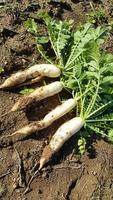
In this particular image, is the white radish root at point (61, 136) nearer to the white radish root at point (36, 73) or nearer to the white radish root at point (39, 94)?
the white radish root at point (39, 94)

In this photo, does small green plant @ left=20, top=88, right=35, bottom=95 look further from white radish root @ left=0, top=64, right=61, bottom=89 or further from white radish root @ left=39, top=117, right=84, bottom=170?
white radish root @ left=39, top=117, right=84, bottom=170

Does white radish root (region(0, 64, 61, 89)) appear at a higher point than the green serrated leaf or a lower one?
lower

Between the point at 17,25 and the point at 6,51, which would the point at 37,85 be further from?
the point at 17,25

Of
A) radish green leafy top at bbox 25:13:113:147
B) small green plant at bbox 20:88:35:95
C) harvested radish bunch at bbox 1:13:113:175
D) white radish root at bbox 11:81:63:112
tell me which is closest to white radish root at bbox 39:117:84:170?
harvested radish bunch at bbox 1:13:113:175

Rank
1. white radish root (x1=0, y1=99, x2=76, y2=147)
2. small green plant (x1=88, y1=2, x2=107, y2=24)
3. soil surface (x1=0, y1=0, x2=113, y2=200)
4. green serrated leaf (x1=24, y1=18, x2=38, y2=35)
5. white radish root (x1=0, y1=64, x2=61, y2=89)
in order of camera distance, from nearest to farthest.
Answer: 1. soil surface (x1=0, y1=0, x2=113, y2=200)
2. white radish root (x1=0, y1=99, x2=76, y2=147)
3. white radish root (x1=0, y1=64, x2=61, y2=89)
4. green serrated leaf (x1=24, y1=18, x2=38, y2=35)
5. small green plant (x1=88, y1=2, x2=107, y2=24)

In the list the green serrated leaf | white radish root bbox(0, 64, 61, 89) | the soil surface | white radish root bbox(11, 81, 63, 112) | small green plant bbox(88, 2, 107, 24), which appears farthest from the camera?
small green plant bbox(88, 2, 107, 24)

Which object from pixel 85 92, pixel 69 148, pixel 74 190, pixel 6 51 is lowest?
pixel 74 190

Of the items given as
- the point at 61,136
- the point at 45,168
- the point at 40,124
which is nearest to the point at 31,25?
the point at 40,124

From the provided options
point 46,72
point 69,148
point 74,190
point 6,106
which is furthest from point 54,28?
point 74,190
